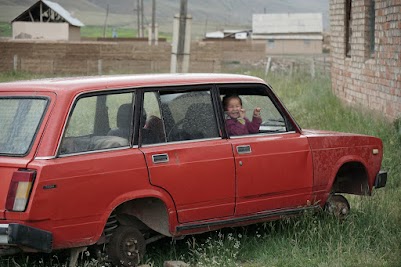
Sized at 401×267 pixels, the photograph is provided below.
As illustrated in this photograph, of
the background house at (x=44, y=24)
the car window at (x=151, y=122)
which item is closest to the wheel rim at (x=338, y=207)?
the car window at (x=151, y=122)

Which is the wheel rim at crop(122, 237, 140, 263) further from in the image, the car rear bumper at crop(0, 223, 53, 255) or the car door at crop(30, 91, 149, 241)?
the car rear bumper at crop(0, 223, 53, 255)

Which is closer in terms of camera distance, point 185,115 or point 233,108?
point 185,115

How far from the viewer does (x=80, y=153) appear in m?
7.58

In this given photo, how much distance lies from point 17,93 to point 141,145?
3.35 feet

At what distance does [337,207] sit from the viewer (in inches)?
376

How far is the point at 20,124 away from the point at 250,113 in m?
2.17

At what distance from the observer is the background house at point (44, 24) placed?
68.9 metres

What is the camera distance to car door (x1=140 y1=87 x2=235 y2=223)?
802cm

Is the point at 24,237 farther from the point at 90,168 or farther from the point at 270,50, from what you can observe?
the point at 270,50

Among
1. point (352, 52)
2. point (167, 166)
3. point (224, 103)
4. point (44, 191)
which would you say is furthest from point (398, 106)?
point (44, 191)

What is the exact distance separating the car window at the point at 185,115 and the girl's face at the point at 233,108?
0.86 feet

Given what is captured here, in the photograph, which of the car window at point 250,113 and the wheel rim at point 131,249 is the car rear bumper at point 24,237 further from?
the car window at point 250,113

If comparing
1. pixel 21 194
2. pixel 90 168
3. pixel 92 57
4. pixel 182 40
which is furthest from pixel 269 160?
pixel 92 57

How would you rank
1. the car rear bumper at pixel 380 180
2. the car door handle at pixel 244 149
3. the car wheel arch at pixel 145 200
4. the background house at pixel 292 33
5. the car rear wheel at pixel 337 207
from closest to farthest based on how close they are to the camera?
the car wheel arch at pixel 145 200 → the car door handle at pixel 244 149 → the car rear wheel at pixel 337 207 → the car rear bumper at pixel 380 180 → the background house at pixel 292 33
